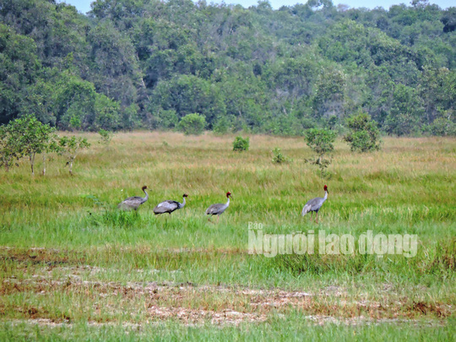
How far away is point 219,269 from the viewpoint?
7.57 metres

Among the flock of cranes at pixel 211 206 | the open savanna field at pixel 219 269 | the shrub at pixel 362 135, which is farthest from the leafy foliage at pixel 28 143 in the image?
the shrub at pixel 362 135

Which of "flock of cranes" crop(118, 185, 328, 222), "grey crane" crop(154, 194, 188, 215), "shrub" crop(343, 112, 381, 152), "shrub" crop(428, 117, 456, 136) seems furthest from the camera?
"shrub" crop(428, 117, 456, 136)

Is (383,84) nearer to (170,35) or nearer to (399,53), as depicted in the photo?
(399,53)

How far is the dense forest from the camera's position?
4575 cm

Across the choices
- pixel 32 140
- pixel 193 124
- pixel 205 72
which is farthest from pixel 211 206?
pixel 205 72

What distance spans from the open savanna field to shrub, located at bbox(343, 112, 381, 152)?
34.7 feet

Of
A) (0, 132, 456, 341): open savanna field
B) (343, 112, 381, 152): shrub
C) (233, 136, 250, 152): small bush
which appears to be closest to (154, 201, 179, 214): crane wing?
(0, 132, 456, 341): open savanna field

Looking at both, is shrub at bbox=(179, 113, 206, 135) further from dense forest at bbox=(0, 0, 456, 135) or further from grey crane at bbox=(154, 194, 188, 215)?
grey crane at bbox=(154, 194, 188, 215)

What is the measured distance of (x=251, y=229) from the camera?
1014 centimetres

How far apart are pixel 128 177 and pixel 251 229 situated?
7.49 metres

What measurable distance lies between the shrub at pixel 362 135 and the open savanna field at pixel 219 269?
10.6 m

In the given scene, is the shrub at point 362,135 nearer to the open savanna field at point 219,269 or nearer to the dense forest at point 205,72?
the open savanna field at point 219,269

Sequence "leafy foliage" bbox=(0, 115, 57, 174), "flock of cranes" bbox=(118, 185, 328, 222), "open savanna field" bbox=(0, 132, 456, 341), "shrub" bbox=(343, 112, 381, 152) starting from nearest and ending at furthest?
"open savanna field" bbox=(0, 132, 456, 341)
"flock of cranes" bbox=(118, 185, 328, 222)
"leafy foliage" bbox=(0, 115, 57, 174)
"shrub" bbox=(343, 112, 381, 152)

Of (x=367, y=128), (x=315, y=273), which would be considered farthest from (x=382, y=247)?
(x=367, y=128)
